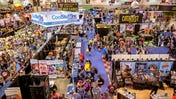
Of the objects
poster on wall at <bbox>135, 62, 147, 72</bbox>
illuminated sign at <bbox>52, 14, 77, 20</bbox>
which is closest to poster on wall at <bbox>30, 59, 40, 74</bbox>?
illuminated sign at <bbox>52, 14, 77, 20</bbox>

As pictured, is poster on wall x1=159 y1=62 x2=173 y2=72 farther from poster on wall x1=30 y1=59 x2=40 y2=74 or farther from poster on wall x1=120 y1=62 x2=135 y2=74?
poster on wall x1=30 y1=59 x2=40 y2=74

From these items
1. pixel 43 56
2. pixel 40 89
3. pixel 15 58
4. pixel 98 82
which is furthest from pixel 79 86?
pixel 15 58

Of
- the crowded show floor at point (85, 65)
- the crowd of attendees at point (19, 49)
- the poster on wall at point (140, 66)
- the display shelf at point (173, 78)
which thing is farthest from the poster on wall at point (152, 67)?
the crowd of attendees at point (19, 49)

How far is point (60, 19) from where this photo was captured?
11422 millimetres

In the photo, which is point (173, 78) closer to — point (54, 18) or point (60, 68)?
point (60, 68)

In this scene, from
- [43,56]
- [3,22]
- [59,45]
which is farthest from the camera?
[3,22]

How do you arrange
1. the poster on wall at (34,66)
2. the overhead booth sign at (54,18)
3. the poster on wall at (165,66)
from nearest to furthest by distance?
the overhead booth sign at (54,18)
the poster on wall at (165,66)
the poster on wall at (34,66)

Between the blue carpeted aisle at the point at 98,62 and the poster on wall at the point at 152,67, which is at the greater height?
the poster on wall at the point at 152,67

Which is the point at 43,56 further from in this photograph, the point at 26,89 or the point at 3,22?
the point at 3,22

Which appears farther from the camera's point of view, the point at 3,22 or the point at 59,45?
the point at 3,22

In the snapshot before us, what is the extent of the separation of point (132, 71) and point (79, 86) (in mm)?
4140

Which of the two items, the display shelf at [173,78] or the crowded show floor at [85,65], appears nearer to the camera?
the crowded show floor at [85,65]

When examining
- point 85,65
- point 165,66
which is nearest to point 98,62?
point 85,65

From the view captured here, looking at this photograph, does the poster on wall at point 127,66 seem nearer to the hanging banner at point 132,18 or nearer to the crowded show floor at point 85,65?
the crowded show floor at point 85,65
